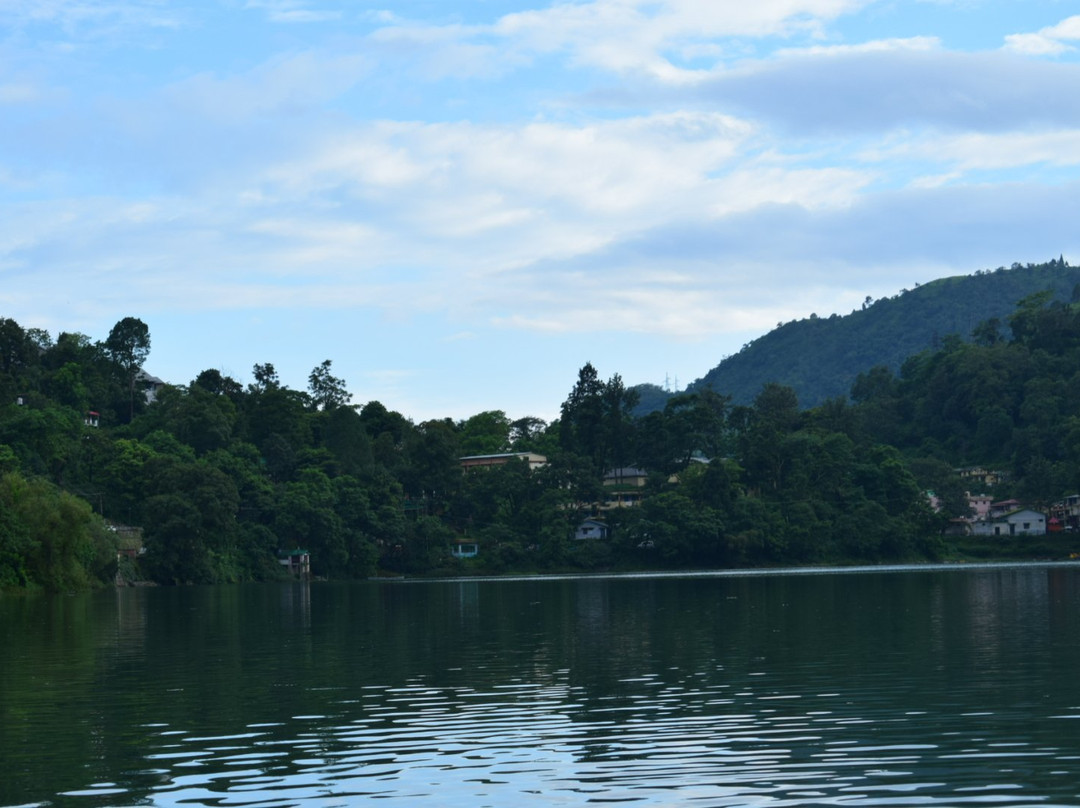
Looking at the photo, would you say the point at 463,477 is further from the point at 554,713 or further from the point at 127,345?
the point at 554,713

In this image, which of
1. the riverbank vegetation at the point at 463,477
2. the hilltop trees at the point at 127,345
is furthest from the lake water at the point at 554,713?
the hilltop trees at the point at 127,345

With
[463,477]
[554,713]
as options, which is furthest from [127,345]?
[554,713]

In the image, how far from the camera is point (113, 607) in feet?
221

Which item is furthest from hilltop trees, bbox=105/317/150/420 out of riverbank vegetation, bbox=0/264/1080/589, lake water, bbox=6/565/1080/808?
lake water, bbox=6/565/1080/808

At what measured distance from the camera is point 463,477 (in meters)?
156

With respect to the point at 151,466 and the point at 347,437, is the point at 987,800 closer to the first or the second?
the point at 151,466

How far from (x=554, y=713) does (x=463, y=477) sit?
432ft

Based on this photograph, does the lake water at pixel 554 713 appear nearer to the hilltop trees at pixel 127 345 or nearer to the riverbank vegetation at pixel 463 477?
the riverbank vegetation at pixel 463 477

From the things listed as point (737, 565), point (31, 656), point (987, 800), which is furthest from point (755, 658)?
point (737, 565)

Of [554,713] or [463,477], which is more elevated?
[463,477]

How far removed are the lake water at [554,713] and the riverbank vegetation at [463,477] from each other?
63954mm

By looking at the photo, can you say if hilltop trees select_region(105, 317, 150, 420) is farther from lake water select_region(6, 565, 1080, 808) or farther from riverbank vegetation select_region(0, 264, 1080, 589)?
lake water select_region(6, 565, 1080, 808)

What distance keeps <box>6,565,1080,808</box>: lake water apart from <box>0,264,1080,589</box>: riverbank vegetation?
6395 cm

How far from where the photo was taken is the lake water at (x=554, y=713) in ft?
55.8
